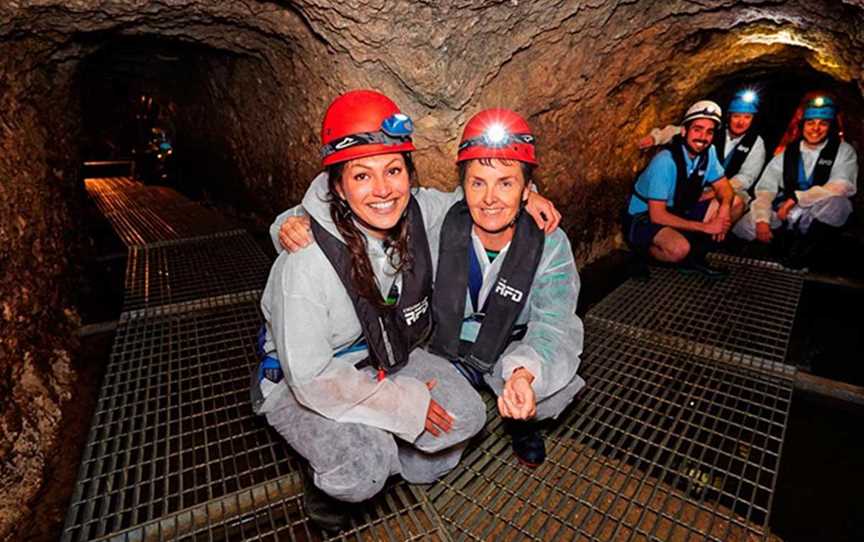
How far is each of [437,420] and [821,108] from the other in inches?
237

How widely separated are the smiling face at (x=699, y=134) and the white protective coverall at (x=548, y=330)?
328 cm

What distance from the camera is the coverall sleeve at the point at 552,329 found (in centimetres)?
216

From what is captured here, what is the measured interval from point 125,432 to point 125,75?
25.6 ft

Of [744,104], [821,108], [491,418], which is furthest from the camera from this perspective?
[744,104]

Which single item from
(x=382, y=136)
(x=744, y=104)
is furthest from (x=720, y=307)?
(x=382, y=136)

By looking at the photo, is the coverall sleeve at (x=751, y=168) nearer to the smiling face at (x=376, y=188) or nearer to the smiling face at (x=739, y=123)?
the smiling face at (x=739, y=123)

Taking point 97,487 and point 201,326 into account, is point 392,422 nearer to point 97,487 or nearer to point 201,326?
point 97,487

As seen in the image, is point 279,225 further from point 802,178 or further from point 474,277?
point 802,178

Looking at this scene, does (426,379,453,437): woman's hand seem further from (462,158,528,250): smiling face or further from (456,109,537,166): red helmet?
(456,109,537,166): red helmet

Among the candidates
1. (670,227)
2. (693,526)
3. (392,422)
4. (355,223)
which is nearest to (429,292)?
(355,223)

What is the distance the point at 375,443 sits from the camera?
75.9 inches

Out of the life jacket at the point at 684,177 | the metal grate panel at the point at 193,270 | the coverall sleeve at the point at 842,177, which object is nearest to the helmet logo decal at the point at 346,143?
the metal grate panel at the point at 193,270

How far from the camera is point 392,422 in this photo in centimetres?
195

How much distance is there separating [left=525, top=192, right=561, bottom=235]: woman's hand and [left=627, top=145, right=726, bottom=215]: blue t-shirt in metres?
2.96
